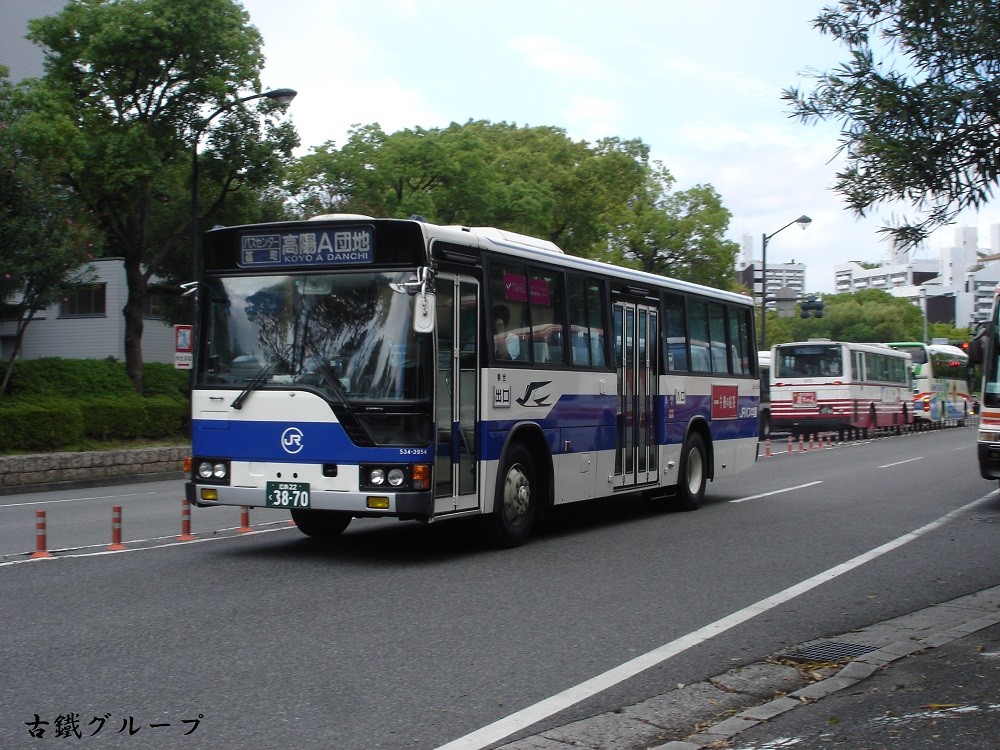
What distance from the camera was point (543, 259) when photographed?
12391mm

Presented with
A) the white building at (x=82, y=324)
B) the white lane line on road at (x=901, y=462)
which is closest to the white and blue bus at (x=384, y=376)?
the white lane line on road at (x=901, y=462)

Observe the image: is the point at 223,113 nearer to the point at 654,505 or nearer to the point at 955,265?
the point at 654,505

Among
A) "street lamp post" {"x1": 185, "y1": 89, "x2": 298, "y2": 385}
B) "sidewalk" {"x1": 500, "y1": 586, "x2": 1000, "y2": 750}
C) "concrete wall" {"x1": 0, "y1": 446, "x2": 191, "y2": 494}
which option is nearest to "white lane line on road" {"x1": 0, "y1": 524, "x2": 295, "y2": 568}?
"sidewalk" {"x1": 500, "y1": 586, "x2": 1000, "y2": 750}

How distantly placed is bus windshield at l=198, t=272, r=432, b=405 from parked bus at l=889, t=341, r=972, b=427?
142ft

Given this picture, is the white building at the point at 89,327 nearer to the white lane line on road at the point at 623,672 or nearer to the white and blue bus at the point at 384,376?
the white and blue bus at the point at 384,376

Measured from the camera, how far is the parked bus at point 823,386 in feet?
130

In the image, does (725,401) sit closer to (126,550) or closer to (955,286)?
(126,550)

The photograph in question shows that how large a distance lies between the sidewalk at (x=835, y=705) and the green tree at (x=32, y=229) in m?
21.0

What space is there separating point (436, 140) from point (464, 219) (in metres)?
3.05

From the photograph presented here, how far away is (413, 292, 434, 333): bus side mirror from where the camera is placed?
967 cm

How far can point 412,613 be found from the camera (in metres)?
8.27

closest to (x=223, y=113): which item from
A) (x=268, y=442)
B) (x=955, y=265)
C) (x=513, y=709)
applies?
(x=268, y=442)

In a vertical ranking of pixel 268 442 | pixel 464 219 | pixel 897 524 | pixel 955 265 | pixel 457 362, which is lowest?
pixel 897 524

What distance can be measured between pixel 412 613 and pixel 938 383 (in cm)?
5159
